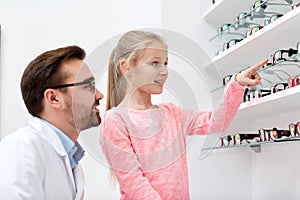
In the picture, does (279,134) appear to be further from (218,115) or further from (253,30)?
(253,30)

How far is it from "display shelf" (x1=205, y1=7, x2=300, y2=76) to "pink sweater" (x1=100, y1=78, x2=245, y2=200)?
0.16 m

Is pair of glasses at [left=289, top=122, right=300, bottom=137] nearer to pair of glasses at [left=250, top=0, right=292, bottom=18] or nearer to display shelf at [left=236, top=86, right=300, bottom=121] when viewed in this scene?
display shelf at [left=236, top=86, right=300, bottom=121]

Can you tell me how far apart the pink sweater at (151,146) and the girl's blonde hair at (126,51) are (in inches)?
2.8

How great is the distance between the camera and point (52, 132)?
1.13 metres

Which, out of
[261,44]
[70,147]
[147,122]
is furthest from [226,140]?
[70,147]

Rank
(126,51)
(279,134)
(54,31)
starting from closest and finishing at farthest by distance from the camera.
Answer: (126,51), (279,134), (54,31)

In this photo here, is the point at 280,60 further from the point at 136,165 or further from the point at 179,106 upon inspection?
the point at 136,165

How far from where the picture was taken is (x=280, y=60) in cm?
136

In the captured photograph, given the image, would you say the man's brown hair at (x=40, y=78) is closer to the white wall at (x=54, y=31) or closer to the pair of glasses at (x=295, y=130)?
the pair of glasses at (x=295, y=130)

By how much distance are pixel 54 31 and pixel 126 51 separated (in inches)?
39.5

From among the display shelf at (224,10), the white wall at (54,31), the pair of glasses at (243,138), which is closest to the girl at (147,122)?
the pair of glasses at (243,138)

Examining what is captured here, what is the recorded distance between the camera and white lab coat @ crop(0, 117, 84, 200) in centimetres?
97

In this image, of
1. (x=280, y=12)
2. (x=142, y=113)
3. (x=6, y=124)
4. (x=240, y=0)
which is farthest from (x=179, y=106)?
(x=6, y=124)

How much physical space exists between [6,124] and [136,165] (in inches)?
38.9
